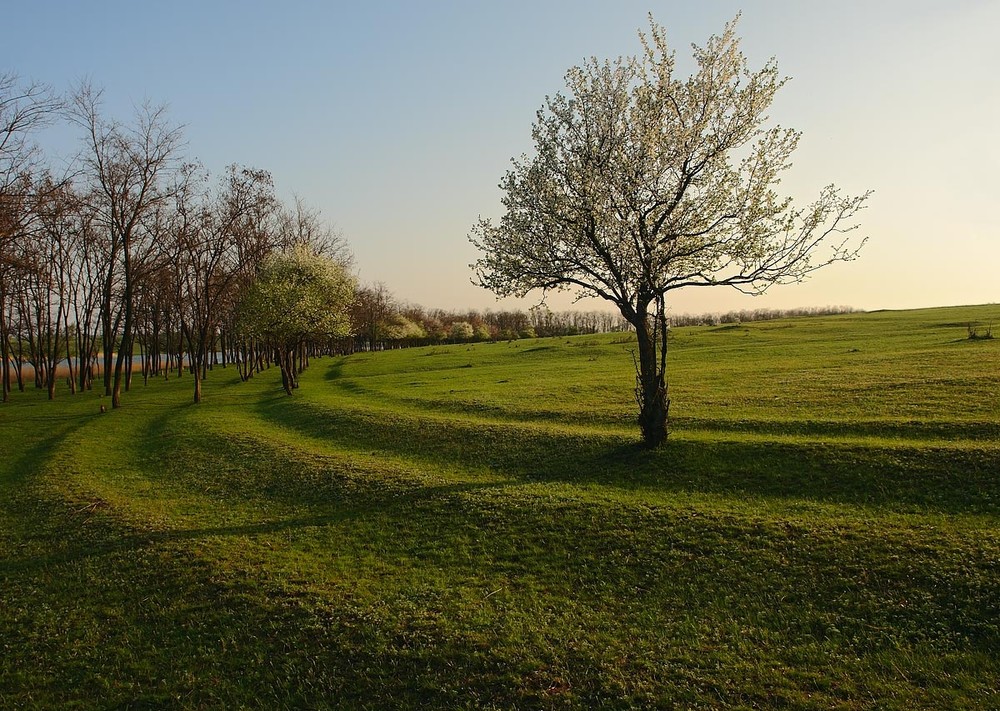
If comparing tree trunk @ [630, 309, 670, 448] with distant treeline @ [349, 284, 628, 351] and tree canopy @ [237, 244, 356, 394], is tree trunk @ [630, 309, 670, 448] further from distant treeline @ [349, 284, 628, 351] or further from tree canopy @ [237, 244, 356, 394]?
distant treeline @ [349, 284, 628, 351]

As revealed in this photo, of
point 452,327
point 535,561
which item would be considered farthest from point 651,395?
point 452,327

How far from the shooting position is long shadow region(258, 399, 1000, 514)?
52.7 ft

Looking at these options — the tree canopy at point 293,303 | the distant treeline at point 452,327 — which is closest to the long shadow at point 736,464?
the tree canopy at point 293,303

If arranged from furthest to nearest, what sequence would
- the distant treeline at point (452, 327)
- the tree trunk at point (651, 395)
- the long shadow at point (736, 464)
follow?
the distant treeline at point (452, 327) < the tree trunk at point (651, 395) < the long shadow at point (736, 464)

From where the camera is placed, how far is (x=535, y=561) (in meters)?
14.6

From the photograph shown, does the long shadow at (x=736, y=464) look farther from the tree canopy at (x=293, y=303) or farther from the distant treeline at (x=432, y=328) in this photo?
the distant treeline at (x=432, y=328)

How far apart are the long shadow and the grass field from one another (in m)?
0.11

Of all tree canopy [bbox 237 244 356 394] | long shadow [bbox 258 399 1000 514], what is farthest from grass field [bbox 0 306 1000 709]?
tree canopy [bbox 237 244 356 394]

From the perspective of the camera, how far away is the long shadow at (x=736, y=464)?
1606cm

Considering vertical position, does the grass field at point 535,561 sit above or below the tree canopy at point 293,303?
below

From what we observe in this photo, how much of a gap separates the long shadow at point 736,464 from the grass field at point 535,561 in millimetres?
109

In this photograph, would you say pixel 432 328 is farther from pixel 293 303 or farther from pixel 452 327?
pixel 293 303

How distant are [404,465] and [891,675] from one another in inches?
701

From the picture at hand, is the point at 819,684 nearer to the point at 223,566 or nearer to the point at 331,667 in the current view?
the point at 331,667
